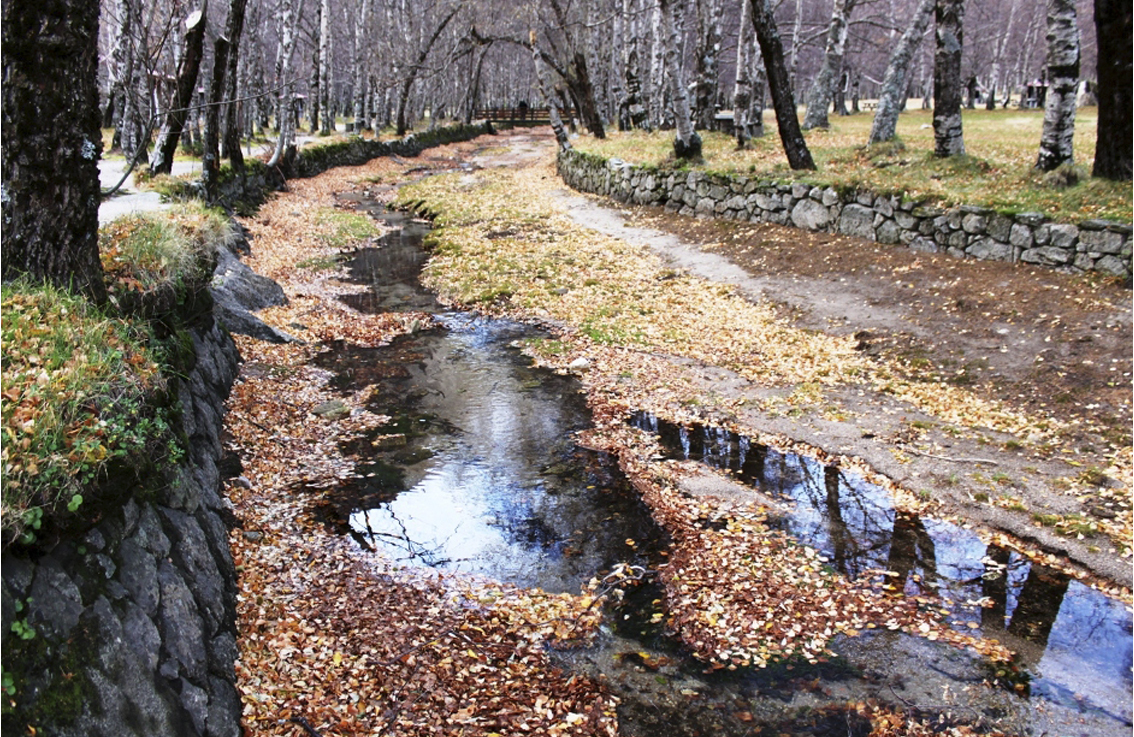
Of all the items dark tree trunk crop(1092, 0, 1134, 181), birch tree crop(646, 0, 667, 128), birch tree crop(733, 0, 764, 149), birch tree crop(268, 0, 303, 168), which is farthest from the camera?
birch tree crop(646, 0, 667, 128)

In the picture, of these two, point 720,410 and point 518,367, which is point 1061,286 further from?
point 518,367

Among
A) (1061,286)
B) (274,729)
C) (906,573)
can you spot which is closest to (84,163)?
(274,729)

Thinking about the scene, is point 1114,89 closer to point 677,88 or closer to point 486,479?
point 677,88

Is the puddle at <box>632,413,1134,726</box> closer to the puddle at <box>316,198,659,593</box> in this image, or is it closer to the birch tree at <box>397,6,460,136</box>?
the puddle at <box>316,198,659,593</box>

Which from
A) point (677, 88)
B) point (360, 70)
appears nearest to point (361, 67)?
point (360, 70)

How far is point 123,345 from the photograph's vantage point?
18.2 ft

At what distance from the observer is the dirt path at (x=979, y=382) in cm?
716

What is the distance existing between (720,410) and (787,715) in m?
4.96

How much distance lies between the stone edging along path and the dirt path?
0.31 m

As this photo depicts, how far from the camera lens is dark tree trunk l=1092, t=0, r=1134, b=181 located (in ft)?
38.5

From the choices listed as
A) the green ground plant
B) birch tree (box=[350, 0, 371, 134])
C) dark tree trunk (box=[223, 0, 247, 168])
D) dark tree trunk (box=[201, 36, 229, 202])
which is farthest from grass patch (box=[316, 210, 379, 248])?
birch tree (box=[350, 0, 371, 134])

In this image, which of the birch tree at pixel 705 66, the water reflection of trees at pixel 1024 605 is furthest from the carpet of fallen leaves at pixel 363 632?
the birch tree at pixel 705 66

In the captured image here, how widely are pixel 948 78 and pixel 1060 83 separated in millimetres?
3062

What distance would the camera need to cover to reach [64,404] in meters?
4.27
